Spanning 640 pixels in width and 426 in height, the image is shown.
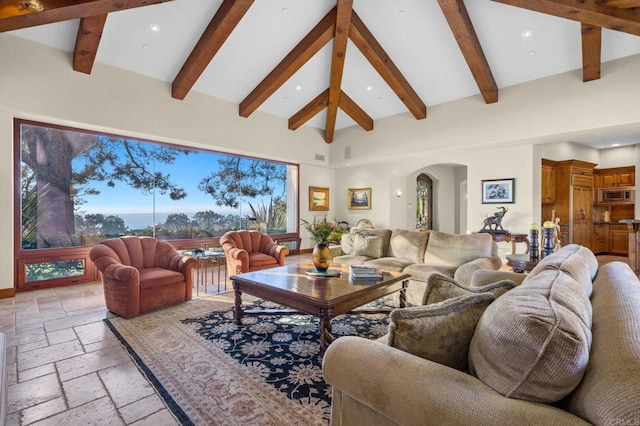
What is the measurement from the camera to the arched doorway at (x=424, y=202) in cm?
1024

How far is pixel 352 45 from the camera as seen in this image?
574 cm

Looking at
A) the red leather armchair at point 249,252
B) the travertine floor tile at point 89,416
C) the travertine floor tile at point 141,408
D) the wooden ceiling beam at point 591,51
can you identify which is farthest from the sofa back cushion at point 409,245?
the travertine floor tile at point 89,416

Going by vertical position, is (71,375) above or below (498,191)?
below

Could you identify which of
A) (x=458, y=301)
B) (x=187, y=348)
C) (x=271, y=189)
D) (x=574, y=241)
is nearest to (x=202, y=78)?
(x=271, y=189)

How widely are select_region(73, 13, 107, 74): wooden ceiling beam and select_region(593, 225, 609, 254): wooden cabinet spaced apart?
11.3 metres

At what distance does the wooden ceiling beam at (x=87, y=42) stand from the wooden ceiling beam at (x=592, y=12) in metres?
5.08

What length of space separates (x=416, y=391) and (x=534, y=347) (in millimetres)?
406

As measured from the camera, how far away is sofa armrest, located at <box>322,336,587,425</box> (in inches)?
35.8

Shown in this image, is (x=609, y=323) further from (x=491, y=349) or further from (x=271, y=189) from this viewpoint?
(x=271, y=189)

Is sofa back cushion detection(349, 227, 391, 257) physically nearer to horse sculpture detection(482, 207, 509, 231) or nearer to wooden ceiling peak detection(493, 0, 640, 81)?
horse sculpture detection(482, 207, 509, 231)

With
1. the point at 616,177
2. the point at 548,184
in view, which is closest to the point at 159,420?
the point at 548,184

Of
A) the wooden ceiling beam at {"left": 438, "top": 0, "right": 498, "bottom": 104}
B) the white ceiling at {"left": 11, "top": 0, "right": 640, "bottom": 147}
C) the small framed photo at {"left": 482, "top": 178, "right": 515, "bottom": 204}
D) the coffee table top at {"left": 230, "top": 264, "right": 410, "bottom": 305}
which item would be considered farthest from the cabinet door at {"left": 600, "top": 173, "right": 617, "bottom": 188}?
the coffee table top at {"left": 230, "top": 264, "right": 410, "bottom": 305}

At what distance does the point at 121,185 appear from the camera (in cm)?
569

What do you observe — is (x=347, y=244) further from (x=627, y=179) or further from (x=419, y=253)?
(x=627, y=179)
